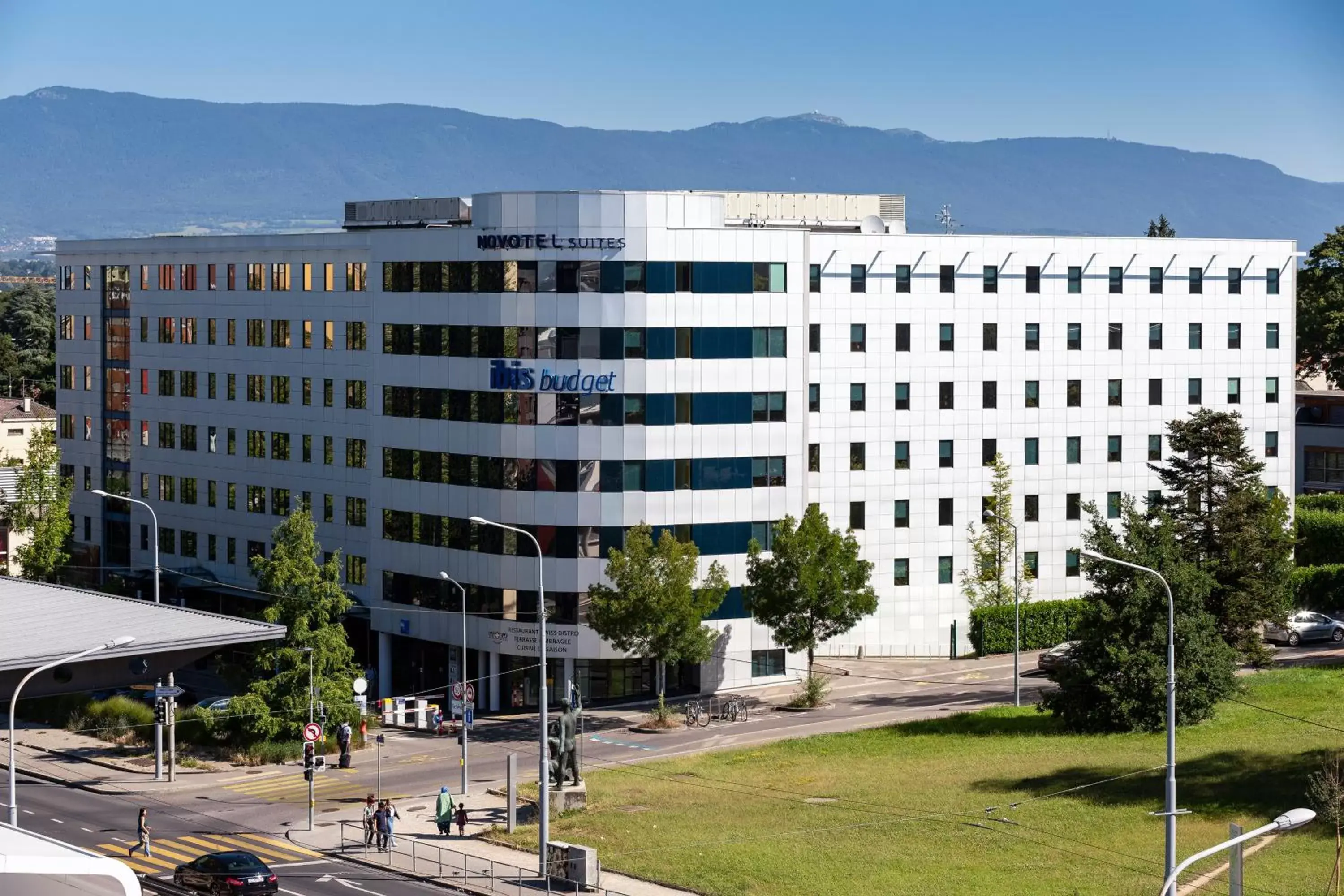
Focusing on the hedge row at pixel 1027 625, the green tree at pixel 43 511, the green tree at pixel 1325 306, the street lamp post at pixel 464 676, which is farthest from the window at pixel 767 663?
the green tree at pixel 1325 306

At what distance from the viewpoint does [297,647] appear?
74.8 metres

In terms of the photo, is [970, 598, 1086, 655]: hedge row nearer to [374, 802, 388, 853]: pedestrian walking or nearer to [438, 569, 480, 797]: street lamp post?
[438, 569, 480, 797]: street lamp post

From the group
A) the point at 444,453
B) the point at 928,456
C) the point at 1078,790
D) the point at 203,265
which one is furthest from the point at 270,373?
the point at 1078,790

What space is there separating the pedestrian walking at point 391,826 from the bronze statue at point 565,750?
5655mm

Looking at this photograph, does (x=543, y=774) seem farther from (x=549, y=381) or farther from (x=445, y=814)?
(x=549, y=381)

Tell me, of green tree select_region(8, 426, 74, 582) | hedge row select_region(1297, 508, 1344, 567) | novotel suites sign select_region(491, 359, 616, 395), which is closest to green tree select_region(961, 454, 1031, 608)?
hedge row select_region(1297, 508, 1344, 567)

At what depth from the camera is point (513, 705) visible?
8531 cm

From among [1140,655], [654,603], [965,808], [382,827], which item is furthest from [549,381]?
[965,808]

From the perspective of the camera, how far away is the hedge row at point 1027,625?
3681 inches

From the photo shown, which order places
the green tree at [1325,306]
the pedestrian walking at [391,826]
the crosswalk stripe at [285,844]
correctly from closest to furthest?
the crosswalk stripe at [285,844]
the pedestrian walking at [391,826]
the green tree at [1325,306]

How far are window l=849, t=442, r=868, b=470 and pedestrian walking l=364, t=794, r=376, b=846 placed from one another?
125ft

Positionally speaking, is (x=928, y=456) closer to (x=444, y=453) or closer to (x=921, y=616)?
(x=921, y=616)

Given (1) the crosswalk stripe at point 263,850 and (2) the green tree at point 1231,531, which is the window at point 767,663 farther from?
(1) the crosswalk stripe at point 263,850

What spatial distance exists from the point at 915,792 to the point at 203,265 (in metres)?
59.0
